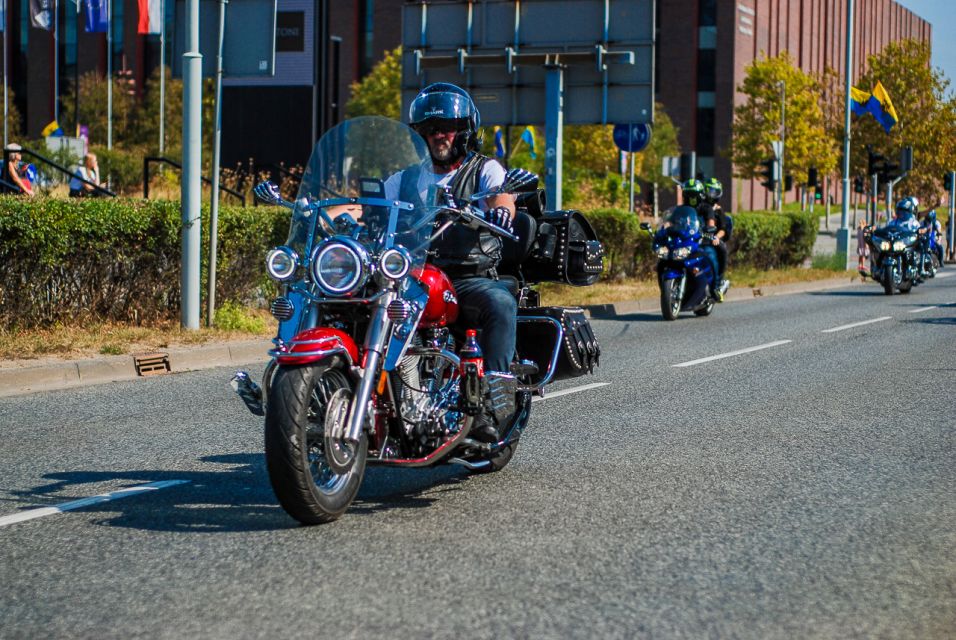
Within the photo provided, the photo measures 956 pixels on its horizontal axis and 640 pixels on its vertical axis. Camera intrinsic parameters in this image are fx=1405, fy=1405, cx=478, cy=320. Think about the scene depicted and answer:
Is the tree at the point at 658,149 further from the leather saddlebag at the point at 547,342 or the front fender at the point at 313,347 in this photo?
the front fender at the point at 313,347

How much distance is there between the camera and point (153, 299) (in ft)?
43.7

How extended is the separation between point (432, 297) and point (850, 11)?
1182 inches

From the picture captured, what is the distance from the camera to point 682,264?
17.8 m

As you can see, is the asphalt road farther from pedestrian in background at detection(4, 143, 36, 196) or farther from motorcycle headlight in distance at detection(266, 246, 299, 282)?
→ pedestrian in background at detection(4, 143, 36, 196)

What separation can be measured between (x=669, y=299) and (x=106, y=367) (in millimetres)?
8503

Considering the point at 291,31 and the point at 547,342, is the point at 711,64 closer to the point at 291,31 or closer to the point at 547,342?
the point at 291,31

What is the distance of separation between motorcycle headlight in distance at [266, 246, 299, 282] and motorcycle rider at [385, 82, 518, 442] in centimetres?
60

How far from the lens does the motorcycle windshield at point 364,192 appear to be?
18.4ft

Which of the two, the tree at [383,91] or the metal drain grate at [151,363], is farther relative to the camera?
the tree at [383,91]

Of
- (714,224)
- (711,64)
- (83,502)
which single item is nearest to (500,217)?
(83,502)

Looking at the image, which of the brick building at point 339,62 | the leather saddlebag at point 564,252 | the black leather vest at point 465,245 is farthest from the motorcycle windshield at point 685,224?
the brick building at point 339,62

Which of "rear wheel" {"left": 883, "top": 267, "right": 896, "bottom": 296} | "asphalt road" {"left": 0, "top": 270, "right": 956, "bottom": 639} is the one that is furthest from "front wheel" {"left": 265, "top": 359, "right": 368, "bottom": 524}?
"rear wheel" {"left": 883, "top": 267, "right": 896, "bottom": 296}

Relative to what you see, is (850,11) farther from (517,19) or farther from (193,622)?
(193,622)

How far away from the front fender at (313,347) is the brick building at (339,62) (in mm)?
65189
